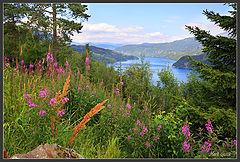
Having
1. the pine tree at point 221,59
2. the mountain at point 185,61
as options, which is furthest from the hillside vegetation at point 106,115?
the mountain at point 185,61

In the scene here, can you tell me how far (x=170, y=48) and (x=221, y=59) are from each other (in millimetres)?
1393

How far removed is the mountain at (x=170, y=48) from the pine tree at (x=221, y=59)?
0.21m

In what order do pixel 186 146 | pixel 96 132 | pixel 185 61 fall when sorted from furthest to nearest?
pixel 185 61, pixel 96 132, pixel 186 146

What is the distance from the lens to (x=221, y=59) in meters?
4.33

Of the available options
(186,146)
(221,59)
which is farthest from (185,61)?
(186,146)

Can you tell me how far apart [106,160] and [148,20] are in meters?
2.86

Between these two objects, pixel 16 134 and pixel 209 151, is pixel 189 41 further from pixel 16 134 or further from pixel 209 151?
pixel 16 134

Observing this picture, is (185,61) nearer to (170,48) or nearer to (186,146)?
(170,48)

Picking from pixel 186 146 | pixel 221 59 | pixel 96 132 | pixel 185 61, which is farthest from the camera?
pixel 185 61

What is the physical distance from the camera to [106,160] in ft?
7.18

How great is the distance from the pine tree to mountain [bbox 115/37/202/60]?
215mm

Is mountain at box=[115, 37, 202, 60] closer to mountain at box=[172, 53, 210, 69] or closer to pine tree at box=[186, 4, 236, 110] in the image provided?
mountain at box=[172, 53, 210, 69]

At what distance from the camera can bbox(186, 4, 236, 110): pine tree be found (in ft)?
12.4

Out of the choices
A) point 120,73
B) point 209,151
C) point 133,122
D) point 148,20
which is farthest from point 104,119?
point 120,73
